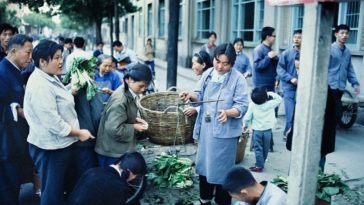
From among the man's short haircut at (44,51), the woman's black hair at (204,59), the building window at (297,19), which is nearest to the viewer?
the man's short haircut at (44,51)

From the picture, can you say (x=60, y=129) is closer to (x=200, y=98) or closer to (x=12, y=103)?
(x=12, y=103)

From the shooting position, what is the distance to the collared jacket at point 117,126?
321 centimetres

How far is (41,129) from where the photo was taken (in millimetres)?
2836

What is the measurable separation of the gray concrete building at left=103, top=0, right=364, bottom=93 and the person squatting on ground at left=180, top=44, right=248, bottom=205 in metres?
1.37

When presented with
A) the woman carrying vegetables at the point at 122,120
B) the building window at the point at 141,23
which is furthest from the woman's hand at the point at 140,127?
the building window at the point at 141,23

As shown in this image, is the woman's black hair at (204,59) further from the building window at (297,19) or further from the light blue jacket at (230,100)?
the building window at (297,19)

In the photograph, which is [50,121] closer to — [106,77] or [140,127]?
[140,127]

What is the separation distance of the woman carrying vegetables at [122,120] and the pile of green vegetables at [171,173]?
951mm

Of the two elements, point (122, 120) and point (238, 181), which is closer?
point (238, 181)

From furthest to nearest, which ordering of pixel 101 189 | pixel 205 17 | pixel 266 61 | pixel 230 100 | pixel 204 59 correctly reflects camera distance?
pixel 205 17
pixel 266 61
pixel 204 59
pixel 230 100
pixel 101 189

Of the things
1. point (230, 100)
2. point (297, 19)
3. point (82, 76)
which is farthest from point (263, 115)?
point (297, 19)

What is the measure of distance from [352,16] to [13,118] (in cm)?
756

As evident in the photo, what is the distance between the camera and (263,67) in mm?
6129

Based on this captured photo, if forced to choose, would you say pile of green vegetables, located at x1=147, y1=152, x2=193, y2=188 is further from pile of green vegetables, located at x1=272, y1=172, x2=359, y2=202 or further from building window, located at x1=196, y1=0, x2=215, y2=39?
building window, located at x1=196, y1=0, x2=215, y2=39
